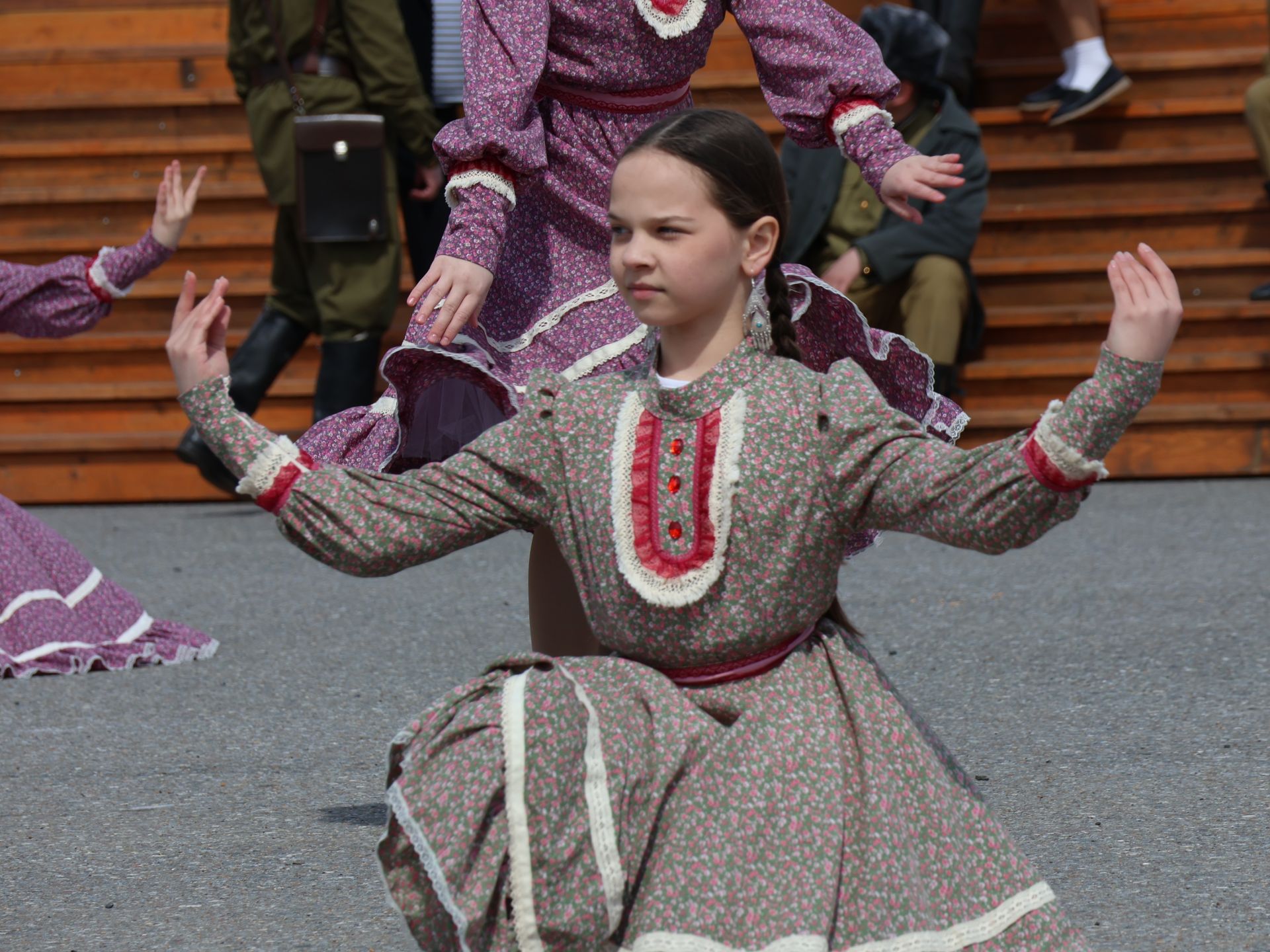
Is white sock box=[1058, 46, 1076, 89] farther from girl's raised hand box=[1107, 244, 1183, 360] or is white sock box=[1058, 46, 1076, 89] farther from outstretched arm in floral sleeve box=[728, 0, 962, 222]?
girl's raised hand box=[1107, 244, 1183, 360]

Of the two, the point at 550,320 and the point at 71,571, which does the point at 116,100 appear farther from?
the point at 550,320

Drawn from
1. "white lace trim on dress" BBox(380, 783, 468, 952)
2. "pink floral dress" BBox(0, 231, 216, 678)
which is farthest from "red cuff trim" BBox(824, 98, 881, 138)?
"pink floral dress" BBox(0, 231, 216, 678)

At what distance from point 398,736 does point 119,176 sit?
6127mm

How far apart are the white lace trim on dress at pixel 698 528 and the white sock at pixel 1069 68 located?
17.8 feet

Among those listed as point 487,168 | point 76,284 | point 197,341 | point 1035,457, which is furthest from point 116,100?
point 1035,457

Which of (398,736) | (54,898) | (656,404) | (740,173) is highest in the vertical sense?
(740,173)

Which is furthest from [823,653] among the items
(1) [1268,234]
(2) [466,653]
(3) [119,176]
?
(3) [119,176]

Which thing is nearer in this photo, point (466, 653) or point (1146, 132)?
point (466, 653)

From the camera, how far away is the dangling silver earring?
247cm

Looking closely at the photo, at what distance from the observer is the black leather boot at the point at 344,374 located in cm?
655

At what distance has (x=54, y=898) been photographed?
111 inches

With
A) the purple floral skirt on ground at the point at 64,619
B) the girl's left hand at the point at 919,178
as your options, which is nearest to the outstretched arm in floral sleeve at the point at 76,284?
the purple floral skirt on ground at the point at 64,619

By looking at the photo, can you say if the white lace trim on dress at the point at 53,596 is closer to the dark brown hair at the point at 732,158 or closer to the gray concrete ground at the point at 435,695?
the gray concrete ground at the point at 435,695

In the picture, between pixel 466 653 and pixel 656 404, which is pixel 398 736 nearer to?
pixel 656 404
